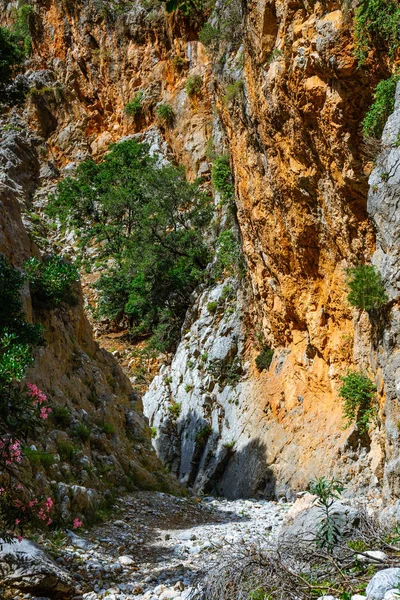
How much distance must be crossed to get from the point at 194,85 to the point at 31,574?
25.7 metres

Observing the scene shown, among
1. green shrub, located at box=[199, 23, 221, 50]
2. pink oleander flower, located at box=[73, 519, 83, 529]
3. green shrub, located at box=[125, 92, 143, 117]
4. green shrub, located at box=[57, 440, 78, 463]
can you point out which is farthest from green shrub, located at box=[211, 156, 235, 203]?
green shrub, located at box=[125, 92, 143, 117]

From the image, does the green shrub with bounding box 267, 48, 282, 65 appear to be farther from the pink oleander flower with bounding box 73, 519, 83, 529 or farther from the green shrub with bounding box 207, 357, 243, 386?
the pink oleander flower with bounding box 73, 519, 83, 529

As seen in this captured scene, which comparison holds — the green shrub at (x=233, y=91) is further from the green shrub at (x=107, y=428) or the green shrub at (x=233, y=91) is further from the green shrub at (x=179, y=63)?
the green shrub at (x=179, y=63)

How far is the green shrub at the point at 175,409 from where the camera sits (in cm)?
1692

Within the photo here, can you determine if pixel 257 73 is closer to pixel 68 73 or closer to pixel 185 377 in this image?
pixel 185 377

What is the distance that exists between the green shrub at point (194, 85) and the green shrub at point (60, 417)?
21609 millimetres

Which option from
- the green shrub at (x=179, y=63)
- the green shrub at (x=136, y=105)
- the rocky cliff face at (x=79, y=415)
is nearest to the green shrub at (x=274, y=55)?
the rocky cliff face at (x=79, y=415)

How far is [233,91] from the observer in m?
13.5

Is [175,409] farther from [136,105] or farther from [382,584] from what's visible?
[136,105]

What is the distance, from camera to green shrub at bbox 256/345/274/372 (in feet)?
47.1

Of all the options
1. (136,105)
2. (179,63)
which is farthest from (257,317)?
(136,105)

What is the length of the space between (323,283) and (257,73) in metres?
5.21

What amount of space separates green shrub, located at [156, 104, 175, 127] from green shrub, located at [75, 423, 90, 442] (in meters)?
22.3

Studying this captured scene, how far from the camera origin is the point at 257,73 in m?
11.7
